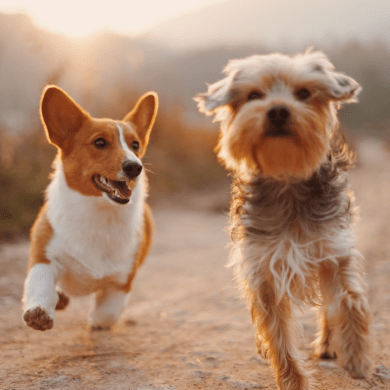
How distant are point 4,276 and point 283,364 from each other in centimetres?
401

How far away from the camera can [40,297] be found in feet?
10.4

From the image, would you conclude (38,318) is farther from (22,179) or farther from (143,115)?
(22,179)

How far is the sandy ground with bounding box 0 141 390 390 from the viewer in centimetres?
297

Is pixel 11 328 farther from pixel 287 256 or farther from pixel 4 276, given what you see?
pixel 287 256

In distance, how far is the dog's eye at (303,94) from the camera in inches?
109

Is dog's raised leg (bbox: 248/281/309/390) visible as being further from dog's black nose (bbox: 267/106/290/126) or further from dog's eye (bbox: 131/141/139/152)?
dog's eye (bbox: 131/141/139/152)

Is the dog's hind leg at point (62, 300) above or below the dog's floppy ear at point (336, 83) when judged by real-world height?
below

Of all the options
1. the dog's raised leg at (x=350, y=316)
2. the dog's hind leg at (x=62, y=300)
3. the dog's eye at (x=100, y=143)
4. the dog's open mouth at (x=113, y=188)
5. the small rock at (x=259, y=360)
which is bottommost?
the small rock at (x=259, y=360)

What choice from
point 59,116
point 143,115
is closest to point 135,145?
point 143,115

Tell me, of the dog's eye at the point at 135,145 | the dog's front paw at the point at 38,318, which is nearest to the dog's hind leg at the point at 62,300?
the dog's front paw at the point at 38,318

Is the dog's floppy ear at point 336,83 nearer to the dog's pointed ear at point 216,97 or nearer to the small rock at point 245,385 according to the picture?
the dog's pointed ear at point 216,97

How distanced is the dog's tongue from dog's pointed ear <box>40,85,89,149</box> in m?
0.55

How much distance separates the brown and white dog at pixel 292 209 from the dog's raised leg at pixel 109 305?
1252 mm

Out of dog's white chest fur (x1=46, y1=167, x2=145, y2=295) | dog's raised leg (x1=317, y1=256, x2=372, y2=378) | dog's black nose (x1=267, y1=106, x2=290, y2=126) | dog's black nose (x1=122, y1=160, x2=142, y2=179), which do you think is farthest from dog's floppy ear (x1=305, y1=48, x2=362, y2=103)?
dog's white chest fur (x1=46, y1=167, x2=145, y2=295)
